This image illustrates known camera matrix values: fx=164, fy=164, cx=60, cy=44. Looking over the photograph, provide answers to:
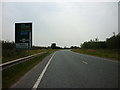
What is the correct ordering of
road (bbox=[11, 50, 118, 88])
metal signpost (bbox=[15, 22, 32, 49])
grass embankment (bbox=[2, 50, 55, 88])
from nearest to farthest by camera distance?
1. road (bbox=[11, 50, 118, 88])
2. grass embankment (bbox=[2, 50, 55, 88])
3. metal signpost (bbox=[15, 22, 32, 49])

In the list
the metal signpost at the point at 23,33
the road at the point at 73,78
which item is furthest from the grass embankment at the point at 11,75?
the metal signpost at the point at 23,33

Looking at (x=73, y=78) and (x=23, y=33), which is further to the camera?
(x=23, y=33)

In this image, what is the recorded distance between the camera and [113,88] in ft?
20.8

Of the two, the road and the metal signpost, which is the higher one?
the metal signpost

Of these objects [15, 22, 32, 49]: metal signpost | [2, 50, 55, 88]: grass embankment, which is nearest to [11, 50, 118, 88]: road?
[2, 50, 55, 88]: grass embankment

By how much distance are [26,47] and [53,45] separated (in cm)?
14718

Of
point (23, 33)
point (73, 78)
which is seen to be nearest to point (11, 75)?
point (73, 78)

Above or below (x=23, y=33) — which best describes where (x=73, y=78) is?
below

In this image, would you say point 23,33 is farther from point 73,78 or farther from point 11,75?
point 73,78

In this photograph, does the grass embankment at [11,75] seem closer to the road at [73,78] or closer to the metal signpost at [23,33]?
the road at [73,78]

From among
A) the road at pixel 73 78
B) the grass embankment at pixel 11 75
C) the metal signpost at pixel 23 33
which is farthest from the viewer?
the metal signpost at pixel 23 33

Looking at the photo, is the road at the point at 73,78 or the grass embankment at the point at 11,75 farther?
the grass embankment at the point at 11,75

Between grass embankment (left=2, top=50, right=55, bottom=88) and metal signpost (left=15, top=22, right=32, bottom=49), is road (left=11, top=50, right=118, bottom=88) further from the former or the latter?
metal signpost (left=15, top=22, right=32, bottom=49)

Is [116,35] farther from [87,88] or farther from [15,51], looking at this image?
[87,88]
